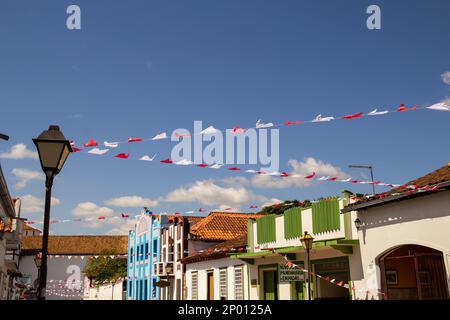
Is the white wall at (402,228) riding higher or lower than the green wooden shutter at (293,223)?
lower

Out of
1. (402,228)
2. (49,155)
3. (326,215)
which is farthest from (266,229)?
(49,155)

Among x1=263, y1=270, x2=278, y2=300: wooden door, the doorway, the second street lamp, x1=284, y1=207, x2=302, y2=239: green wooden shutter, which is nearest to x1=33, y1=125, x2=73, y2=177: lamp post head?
the second street lamp

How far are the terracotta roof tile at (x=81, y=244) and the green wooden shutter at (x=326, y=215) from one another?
156 ft

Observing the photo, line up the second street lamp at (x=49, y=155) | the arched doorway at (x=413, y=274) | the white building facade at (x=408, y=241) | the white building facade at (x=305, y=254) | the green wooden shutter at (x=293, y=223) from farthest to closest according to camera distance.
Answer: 1. the green wooden shutter at (x=293, y=223)
2. the white building facade at (x=305, y=254)
3. the arched doorway at (x=413, y=274)
4. the white building facade at (x=408, y=241)
5. the second street lamp at (x=49, y=155)

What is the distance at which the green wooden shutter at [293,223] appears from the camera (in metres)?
19.1

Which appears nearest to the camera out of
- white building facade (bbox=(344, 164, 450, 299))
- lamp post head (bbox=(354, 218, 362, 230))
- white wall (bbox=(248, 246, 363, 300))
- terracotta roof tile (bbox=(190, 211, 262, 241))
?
white building facade (bbox=(344, 164, 450, 299))

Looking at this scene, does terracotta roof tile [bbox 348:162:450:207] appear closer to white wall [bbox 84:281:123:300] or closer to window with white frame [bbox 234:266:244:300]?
window with white frame [bbox 234:266:244:300]

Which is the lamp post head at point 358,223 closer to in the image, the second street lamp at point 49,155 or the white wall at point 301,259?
the white wall at point 301,259

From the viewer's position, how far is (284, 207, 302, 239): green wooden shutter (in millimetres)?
19094

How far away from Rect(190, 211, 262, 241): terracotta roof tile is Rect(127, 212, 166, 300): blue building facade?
4.93 m

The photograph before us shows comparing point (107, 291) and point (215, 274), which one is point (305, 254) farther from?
point (107, 291)

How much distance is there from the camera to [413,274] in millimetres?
15969

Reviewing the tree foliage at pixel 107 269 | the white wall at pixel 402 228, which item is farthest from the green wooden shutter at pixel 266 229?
→ the tree foliage at pixel 107 269
